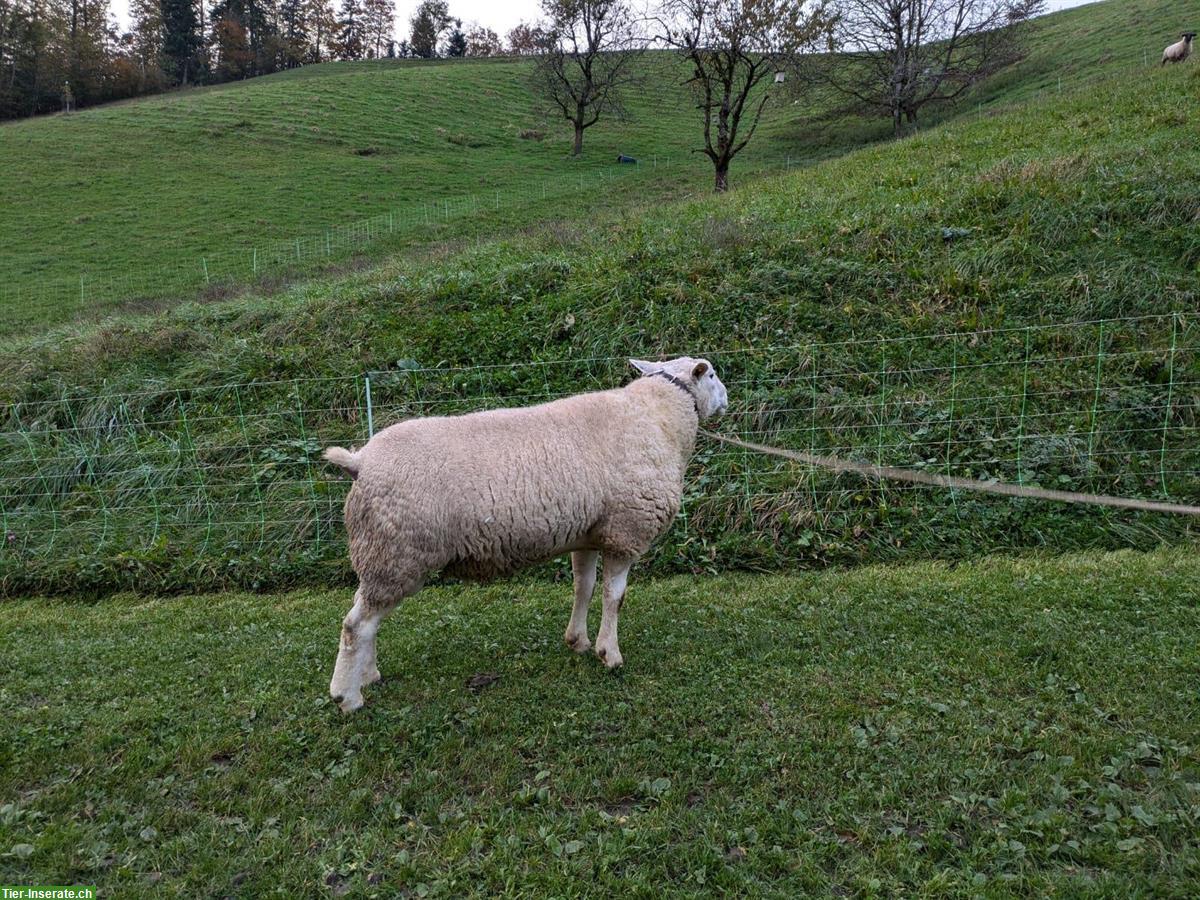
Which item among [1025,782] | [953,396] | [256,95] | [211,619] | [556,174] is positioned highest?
[256,95]

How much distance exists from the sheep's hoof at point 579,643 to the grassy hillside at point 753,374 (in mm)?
1708

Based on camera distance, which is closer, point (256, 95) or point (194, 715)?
point (194, 715)

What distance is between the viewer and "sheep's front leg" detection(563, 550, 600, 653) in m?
4.81

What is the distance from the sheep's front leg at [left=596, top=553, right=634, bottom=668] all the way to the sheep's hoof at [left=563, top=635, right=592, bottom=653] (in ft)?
0.63

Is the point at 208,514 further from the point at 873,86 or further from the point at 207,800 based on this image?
the point at 873,86

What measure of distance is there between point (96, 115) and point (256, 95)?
832 centimetres

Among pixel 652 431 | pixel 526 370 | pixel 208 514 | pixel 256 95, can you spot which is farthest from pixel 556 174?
pixel 652 431

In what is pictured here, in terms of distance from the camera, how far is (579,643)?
483 cm

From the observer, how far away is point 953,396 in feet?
24.3

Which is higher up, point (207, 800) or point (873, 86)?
point (873, 86)

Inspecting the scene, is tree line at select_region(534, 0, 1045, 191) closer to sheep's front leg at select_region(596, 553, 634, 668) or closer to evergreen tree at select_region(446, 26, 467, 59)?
sheep's front leg at select_region(596, 553, 634, 668)

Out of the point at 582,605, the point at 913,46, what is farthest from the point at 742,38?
the point at 582,605

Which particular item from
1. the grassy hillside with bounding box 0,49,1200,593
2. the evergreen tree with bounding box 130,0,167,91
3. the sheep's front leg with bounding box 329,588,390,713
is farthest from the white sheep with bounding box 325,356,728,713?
the evergreen tree with bounding box 130,0,167,91

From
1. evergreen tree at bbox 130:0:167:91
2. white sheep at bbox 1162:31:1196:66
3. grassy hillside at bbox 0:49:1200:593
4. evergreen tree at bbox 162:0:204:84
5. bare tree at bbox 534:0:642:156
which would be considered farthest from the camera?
evergreen tree at bbox 162:0:204:84
